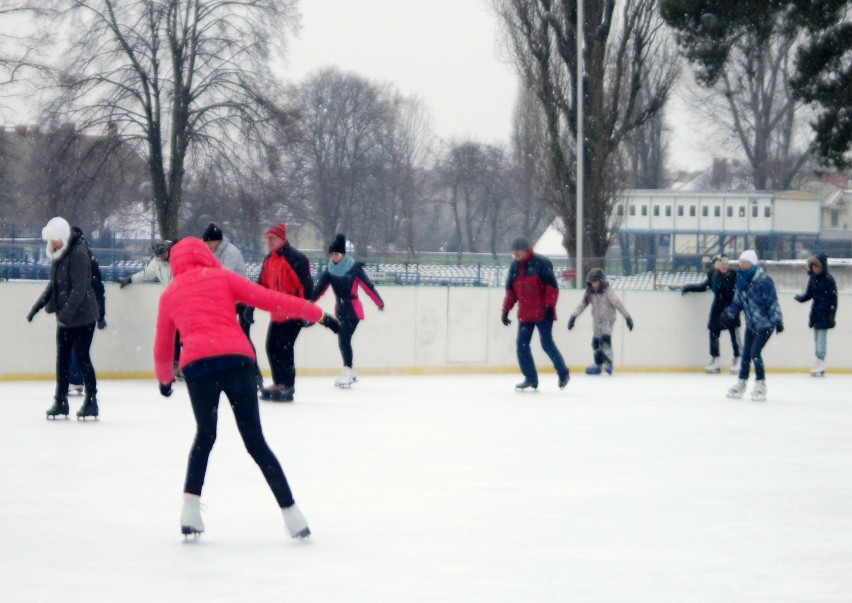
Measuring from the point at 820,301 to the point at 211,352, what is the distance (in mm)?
13081

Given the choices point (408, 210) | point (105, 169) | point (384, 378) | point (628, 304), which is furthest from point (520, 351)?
point (408, 210)

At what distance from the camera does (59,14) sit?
30016mm

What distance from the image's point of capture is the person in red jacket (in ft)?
17.8

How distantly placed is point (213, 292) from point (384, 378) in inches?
403

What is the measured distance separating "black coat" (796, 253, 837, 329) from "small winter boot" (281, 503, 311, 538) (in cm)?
1252

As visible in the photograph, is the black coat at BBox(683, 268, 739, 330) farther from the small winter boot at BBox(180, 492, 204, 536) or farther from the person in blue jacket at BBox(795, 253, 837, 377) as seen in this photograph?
the small winter boot at BBox(180, 492, 204, 536)

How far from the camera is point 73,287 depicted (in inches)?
384

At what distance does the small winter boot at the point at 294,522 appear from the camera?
5516mm

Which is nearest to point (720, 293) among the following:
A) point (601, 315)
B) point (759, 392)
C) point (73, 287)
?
point (601, 315)

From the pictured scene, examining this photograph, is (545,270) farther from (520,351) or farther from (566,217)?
(566,217)

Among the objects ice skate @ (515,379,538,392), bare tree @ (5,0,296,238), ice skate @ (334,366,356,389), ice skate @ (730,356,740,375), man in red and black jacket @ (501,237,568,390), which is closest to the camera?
man in red and black jacket @ (501,237,568,390)

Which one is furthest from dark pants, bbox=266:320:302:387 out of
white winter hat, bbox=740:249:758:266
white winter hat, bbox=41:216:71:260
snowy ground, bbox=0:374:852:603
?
white winter hat, bbox=740:249:758:266

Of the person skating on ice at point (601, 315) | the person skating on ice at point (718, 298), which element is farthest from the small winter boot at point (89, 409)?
the person skating on ice at point (718, 298)

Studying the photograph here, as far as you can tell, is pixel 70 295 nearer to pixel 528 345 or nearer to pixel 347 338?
pixel 347 338
